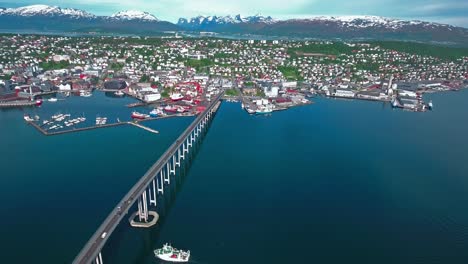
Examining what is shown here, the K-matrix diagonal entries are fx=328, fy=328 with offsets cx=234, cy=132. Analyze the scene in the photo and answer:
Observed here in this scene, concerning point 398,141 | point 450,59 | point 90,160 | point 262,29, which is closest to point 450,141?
point 398,141

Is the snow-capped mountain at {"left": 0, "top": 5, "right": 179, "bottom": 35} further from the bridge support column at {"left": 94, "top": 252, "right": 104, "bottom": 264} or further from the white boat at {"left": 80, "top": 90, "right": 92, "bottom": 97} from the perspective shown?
the bridge support column at {"left": 94, "top": 252, "right": 104, "bottom": 264}

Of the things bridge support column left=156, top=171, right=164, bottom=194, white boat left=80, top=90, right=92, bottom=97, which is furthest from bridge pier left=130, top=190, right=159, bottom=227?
white boat left=80, top=90, right=92, bottom=97

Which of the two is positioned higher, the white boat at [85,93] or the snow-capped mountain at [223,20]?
the snow-capped mountain at [223,20]

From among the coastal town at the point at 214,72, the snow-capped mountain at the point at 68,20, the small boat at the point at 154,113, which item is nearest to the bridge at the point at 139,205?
the small boat at the point at 154,113

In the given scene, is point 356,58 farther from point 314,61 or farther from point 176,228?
point 176,228

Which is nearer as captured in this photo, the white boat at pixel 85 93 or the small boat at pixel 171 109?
the small boat at pixel 171 109

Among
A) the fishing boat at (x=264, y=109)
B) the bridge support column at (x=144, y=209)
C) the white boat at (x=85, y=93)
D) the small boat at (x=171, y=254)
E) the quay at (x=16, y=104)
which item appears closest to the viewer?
the small boat at (x=171, y=254)

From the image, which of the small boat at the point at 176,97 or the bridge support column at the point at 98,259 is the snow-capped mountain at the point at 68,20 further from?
the bridge support column at the point at 98,259
